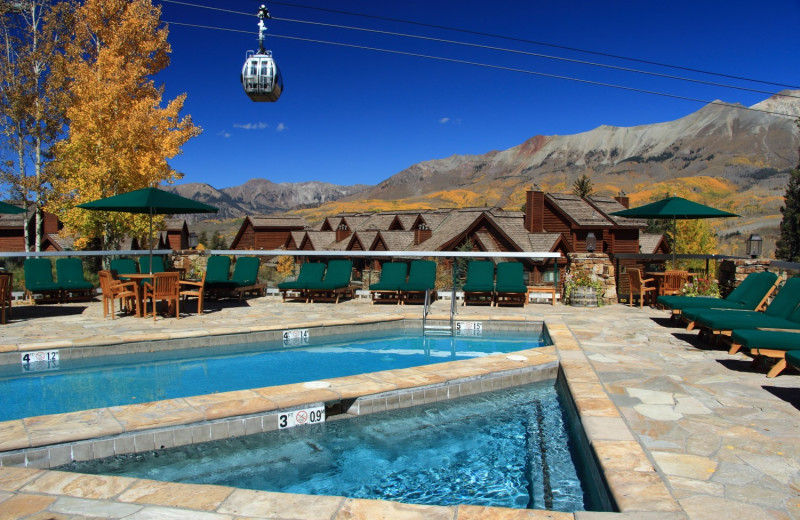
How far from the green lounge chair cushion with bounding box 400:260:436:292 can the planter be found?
9.24 ft

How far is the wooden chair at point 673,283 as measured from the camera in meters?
10.2

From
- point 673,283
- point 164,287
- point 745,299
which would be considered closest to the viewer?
point 745,299

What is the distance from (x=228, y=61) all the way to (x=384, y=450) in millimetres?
33692

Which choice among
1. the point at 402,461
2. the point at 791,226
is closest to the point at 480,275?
the point at 402,461

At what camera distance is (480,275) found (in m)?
11.0

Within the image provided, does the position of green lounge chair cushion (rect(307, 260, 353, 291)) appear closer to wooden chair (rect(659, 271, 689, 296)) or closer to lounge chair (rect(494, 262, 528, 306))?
lounge chair (rect(494, 262, 528, 306))

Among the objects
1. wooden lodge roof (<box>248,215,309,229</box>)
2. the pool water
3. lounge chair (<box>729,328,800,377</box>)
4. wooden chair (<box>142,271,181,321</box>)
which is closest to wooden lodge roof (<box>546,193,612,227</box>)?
wooden lodge roof (<box>248,215,309,229</box>)

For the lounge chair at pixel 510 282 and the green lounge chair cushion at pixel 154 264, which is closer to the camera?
the lounge chair at pixel 510 282

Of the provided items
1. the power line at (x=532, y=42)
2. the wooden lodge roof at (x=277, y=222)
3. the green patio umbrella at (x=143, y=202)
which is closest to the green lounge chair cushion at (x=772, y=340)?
the green patio umbrella at (x=143, y=202)

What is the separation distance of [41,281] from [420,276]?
24.7ft

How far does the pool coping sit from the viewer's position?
9.40 feet

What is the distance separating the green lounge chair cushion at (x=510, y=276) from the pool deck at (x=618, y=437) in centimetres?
301

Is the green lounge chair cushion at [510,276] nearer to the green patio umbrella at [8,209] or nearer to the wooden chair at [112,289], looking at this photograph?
the wooden chair at [112,289]

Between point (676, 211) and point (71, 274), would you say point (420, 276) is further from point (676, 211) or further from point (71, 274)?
point (71, 274)
